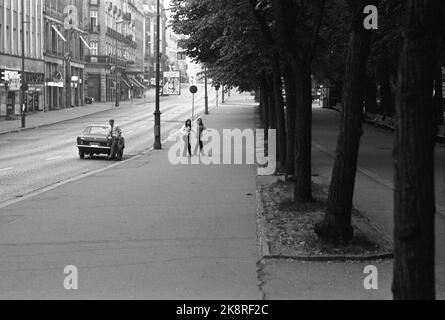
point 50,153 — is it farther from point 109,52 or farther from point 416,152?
point 109,52

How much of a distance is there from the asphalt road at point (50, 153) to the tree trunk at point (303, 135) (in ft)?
23.4

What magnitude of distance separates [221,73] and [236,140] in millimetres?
13581

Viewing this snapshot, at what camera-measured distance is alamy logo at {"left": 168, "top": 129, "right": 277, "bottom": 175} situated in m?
26.8

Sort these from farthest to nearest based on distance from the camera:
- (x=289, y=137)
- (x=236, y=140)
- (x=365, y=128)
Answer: (x=365, y=128), (x=236, y=140), (x=289, y=137)

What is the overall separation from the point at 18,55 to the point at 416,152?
6391cm

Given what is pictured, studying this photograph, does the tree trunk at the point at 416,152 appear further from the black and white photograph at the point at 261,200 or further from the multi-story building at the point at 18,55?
the multi-story building at the point at 18,55

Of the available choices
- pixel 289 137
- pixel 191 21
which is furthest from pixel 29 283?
pixel 191 21

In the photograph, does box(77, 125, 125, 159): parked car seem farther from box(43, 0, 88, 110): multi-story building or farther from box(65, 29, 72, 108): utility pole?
box(65, 29, 72, 108): utility pole

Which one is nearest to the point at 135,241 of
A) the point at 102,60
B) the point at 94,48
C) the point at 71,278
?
the point at 71,278

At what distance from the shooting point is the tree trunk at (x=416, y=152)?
5.48m

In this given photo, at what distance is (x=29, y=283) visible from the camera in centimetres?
845

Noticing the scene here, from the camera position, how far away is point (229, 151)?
1309 inches

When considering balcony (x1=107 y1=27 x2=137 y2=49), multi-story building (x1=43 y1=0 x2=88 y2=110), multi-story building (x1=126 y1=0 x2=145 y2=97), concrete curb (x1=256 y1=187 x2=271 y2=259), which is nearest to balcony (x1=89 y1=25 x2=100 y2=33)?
balcony (x1=107 y1=27 x2=137 y2=49)
